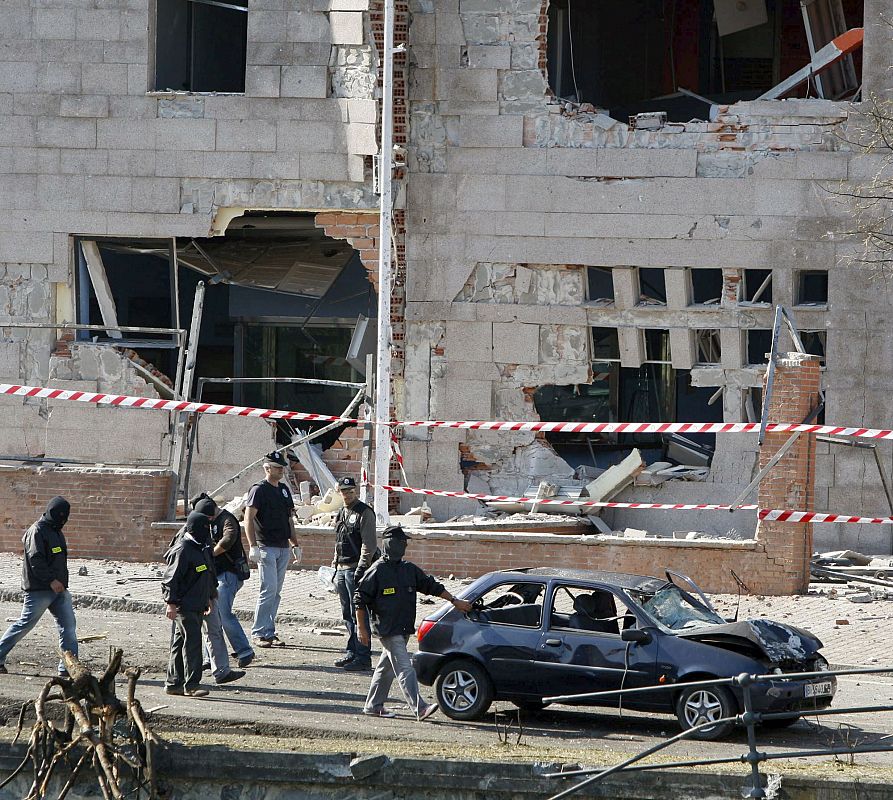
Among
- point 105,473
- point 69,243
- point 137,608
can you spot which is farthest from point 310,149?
point 137,608

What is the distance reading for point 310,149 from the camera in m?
19.1

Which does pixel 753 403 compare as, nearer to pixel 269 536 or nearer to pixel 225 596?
pixel 269 536

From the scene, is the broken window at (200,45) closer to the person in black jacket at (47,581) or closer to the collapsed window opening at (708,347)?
the collapsed window opening at (708,347)

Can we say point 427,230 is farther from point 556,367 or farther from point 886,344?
point 886,344

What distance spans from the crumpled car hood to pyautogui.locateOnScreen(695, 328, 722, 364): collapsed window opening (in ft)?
29.0

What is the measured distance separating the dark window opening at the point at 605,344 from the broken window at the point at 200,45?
6.84 m

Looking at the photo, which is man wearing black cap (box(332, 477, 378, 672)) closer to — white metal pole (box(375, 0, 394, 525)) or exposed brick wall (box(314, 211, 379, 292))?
white metal pole (box(375, 0, 394, 525))

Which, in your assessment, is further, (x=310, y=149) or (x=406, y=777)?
(x=310, y=149)

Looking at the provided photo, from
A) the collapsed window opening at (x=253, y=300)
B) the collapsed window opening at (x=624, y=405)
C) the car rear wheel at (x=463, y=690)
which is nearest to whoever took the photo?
the car rear wheel at (x=463, y=690)

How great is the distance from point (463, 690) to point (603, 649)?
1.13 metres

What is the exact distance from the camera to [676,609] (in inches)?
427

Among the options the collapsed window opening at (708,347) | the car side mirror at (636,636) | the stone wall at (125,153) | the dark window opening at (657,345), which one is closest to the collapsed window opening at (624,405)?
the dark window opening at (657,345)

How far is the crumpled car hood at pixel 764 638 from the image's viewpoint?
33.7ft

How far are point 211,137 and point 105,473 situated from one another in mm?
5124
